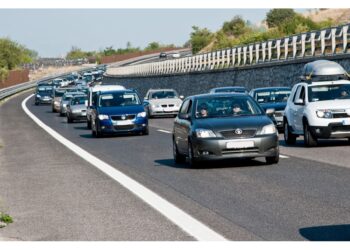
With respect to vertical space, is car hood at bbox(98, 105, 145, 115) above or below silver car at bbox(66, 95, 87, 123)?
above

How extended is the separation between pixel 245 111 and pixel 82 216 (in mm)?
8213

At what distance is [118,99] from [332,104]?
12707mm

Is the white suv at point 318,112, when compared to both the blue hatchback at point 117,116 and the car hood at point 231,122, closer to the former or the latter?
the car hood at point 231,122

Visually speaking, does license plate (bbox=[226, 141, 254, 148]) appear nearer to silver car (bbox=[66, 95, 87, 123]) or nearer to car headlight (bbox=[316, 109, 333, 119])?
car headlight (bbox=[316, 109, 333, 119])

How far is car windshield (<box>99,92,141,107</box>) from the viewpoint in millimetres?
35781

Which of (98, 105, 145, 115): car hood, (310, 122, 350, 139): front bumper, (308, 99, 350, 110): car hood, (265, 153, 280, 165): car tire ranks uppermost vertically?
(308, 99, 350, 110): car hood

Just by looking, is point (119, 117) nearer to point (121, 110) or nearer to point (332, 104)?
point (121, 110)

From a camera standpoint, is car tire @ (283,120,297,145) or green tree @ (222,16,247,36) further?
green tree @ (222,16,247,36)

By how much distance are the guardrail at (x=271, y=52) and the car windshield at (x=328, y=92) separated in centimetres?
1432

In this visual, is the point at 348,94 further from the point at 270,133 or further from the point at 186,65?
the point at 186,65

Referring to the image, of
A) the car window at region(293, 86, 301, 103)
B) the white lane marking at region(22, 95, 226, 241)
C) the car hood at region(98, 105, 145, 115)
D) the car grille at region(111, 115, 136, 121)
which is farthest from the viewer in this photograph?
the car hood at region(98, 105, 145, 115)

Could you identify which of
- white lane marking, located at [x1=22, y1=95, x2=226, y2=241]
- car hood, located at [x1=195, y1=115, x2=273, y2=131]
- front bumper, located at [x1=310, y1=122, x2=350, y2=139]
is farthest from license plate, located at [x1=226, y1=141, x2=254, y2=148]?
front bumper, located at [x1=310, y1=122, x2=350, y2=139]

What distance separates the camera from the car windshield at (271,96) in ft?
108

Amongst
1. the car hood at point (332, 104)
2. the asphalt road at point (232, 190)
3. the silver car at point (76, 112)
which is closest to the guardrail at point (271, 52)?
the silver car at point (76, 112)
